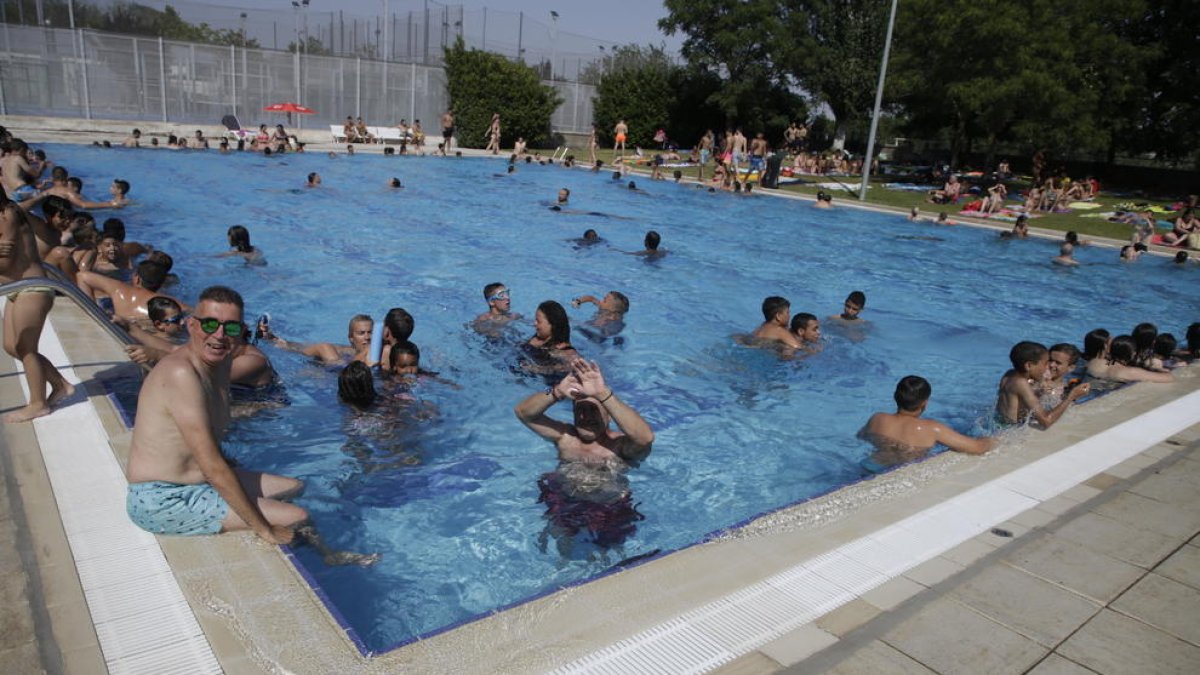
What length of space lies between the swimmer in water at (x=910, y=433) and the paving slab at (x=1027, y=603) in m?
1.93

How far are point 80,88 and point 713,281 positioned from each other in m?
26.7

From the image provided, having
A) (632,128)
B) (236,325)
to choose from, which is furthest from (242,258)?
(632,128)

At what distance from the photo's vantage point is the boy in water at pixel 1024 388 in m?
6.01

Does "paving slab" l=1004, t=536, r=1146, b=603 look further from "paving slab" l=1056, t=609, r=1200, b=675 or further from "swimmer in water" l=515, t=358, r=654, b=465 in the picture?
"swimmer in water" l=515, t=358, r=654, b=465

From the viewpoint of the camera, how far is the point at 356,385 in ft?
17.7

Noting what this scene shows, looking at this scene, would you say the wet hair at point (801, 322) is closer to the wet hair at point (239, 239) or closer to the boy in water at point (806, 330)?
the boy in water at point (806, 330)

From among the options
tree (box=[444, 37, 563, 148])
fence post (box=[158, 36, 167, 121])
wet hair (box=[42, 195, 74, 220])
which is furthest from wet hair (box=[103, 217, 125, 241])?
tree (box=[444, 37, 563, 148])

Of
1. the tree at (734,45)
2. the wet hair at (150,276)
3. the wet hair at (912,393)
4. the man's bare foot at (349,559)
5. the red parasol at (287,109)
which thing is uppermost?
the tree at (734,45)

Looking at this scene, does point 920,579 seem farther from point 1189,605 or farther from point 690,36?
point 690,36

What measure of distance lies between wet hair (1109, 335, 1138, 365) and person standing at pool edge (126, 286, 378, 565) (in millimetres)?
A: 7970

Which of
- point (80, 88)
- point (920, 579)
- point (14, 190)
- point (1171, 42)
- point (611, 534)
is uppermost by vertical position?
point (1171, 42)

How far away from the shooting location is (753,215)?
20.0 meters

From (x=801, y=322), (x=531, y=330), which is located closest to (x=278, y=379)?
(x=531, y=330)

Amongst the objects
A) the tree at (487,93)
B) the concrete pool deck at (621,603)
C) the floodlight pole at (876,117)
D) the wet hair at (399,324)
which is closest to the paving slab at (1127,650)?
the concrete pool deck at (621,603)
